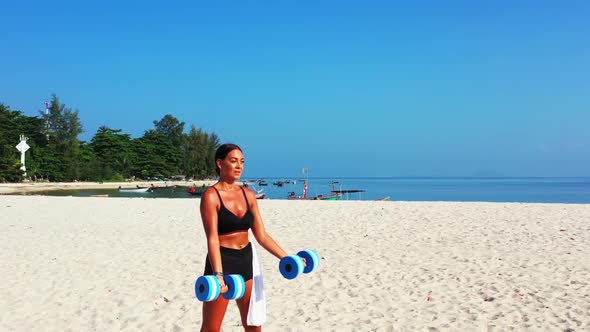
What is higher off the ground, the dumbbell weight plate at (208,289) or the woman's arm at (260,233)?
the woman's arm at (260,233)

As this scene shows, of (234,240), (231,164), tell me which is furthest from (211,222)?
(231,164)

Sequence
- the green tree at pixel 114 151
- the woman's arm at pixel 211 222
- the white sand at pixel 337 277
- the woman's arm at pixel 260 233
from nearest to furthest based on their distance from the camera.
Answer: the woman's arm at pixel 211 222, the woman's arm at pixel 260 233, the white sand at pixel 337 277, the green tree at pixel 114 151

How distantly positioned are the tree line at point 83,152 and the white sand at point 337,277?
60.6 m

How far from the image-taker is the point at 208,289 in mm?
2668

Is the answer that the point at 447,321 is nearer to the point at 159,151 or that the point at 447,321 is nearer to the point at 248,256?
the point at 248,256

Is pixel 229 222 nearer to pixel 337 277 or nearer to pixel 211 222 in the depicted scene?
pixel 211 222

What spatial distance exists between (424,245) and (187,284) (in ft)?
19.3

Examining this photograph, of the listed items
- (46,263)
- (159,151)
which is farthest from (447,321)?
(159,151)

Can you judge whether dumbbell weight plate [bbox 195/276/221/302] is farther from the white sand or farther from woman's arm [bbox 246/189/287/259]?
the white sand

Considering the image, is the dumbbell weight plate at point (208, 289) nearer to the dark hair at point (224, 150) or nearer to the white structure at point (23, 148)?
the dark hair at point (224, 150)

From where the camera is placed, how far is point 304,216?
17406 millimetres

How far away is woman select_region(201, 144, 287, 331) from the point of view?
3.16 metres

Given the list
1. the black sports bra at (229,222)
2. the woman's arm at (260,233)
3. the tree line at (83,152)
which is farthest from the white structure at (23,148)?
the black sports bra at (229,222)

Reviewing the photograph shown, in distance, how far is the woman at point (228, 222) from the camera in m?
3.16
